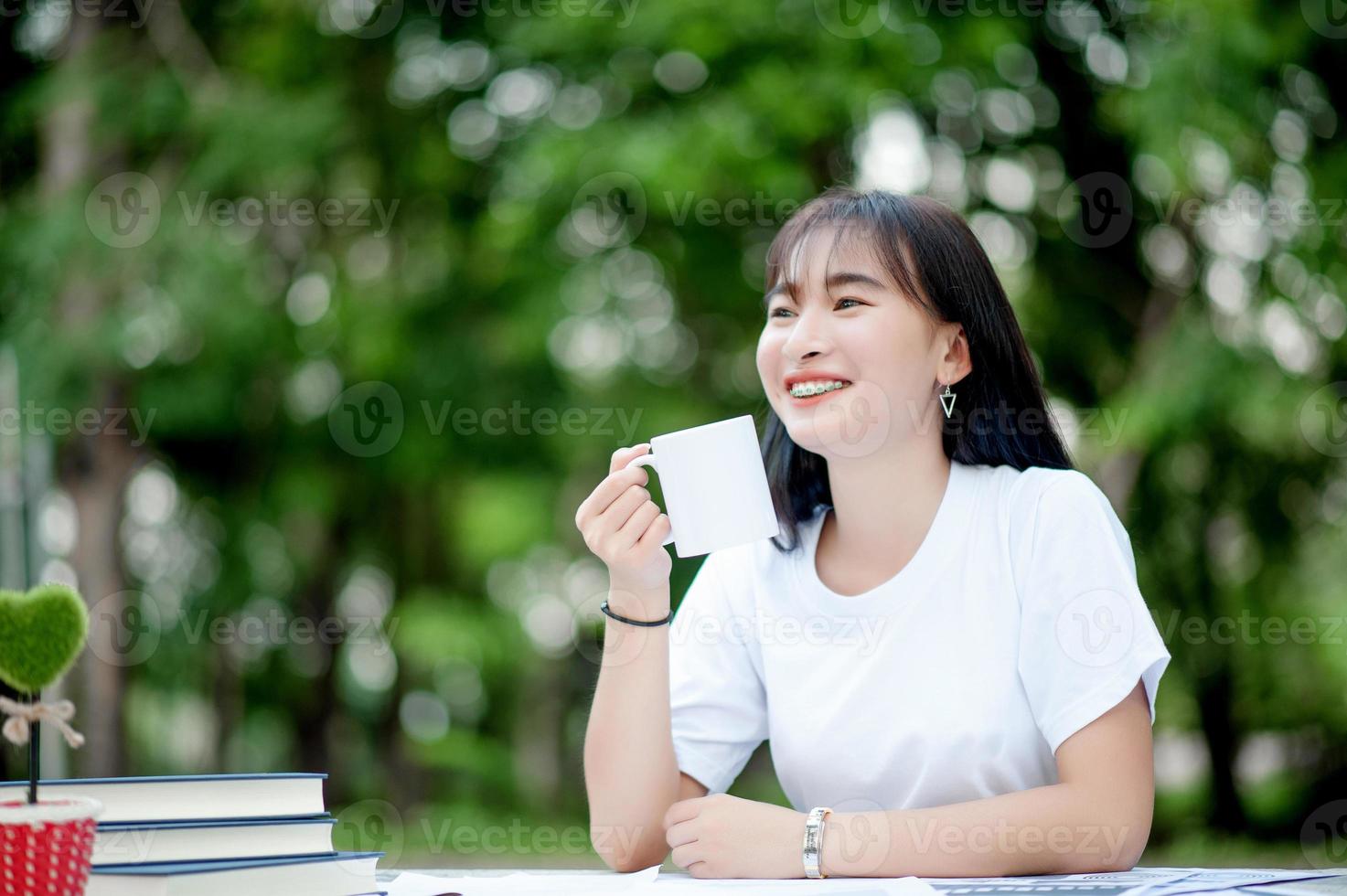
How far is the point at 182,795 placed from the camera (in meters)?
1.24

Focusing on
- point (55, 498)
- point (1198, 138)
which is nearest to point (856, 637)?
point (1198, 138)

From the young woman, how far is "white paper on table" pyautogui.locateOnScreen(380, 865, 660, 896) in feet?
0.59

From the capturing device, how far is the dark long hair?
2.05 m

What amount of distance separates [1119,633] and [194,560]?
7.27 meters

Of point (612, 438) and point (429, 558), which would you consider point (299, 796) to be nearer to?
point (612, 438)

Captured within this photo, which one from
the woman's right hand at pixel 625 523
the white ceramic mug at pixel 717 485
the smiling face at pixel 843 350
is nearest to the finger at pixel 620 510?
the woman's right hand at pixel 625 523

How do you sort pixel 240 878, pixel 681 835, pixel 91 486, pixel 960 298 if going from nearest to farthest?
pixel 240 878, pixel 681 835, pixel 960 298, pixel 91 486

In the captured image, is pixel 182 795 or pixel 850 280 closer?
pixel 182 795

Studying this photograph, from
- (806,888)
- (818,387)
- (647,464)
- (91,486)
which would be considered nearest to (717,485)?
(647,464)

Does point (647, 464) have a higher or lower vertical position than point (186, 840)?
higher

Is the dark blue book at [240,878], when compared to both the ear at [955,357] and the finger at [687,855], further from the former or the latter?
the ear at [955,357]

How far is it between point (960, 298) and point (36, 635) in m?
1.49

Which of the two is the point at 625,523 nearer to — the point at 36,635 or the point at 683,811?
the point at 683,811

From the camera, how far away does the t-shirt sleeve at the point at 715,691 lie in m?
2.17
